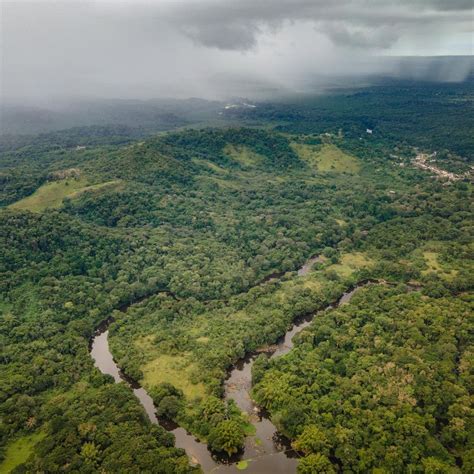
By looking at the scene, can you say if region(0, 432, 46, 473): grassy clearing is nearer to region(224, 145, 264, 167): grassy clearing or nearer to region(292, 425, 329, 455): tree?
region(292, 425, 329, 455): tree

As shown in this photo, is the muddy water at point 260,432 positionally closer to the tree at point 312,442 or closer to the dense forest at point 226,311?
the dense forest at point 226,311

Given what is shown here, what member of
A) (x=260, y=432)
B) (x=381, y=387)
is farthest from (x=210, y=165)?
(x=260, y=432)

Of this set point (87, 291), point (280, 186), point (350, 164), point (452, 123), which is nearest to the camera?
point (87, 291)

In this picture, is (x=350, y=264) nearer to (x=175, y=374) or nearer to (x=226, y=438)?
(x=175, y=374)

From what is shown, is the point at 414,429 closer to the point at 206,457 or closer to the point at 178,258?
the point at 206,457

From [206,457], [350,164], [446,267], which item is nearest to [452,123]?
[350,164]
